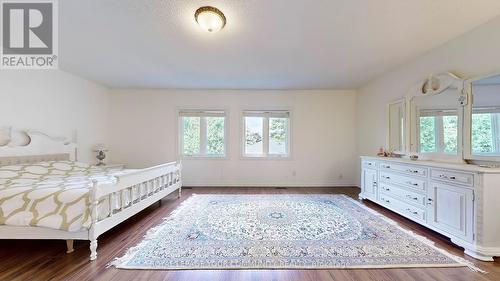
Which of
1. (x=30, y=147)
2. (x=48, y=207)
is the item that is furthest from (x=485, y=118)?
(x=30, y=147)

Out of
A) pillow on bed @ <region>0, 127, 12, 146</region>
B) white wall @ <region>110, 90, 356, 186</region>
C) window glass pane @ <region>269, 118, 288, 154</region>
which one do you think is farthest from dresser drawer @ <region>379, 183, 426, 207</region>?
pillow on bed @ <region>0, 127, 12, 146</region>

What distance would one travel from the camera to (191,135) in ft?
17.2

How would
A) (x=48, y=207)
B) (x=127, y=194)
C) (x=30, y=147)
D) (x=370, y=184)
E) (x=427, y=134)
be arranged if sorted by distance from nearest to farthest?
1. (x=48, y=207)
2. (x=127, y=194)
3. (x=427, y=134)
4. (x=30, y=147)
5. (x=370, y=184)

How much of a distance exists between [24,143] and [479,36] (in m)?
6.17

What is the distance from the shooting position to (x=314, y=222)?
2.84 m

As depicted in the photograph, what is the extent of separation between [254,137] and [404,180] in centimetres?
313

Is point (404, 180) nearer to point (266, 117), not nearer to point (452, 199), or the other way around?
point (452, 199)

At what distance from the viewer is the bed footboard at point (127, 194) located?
6.65 ft

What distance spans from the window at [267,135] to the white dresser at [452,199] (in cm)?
236

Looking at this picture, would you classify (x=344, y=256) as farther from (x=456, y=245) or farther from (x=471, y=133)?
(x=471, y=133)

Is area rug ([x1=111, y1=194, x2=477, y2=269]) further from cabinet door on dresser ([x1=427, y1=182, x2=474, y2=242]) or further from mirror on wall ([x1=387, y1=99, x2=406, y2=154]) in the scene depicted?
mirror on wall ([x1=387, y1=99, x2=406, y2=154])

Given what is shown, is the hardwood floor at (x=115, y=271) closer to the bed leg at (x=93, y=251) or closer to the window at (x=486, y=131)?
the bed leg at (x=93, y=251)

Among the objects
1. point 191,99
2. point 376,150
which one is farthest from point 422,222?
point 191,99

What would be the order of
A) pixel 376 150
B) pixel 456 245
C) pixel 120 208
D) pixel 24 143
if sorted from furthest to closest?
pixel 376 150 → pixel 24 143 → pixel 120 208 → pixel 456 245
